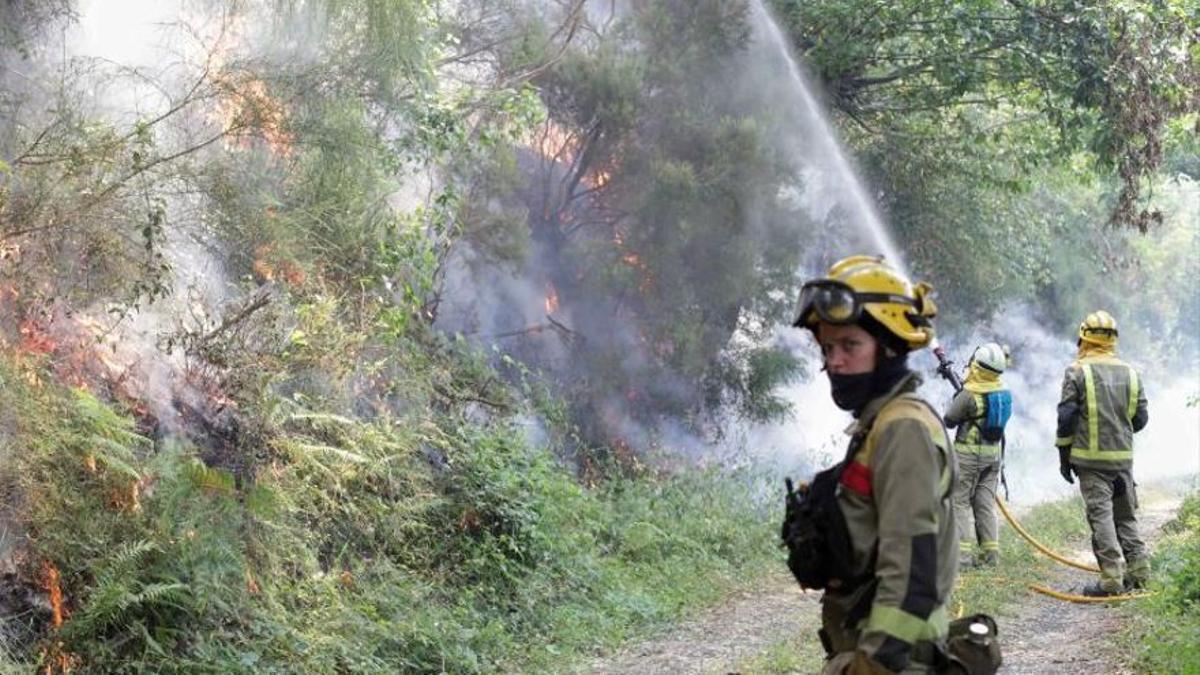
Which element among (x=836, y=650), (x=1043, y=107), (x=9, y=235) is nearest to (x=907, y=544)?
(x=836, y=650)

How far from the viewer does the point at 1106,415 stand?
422 inches

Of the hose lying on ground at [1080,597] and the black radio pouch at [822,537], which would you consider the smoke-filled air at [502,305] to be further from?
the hose lying on ground at [1080,597]

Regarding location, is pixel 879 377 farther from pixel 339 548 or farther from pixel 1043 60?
pixel 1043 60

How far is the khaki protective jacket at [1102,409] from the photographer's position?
10.7m

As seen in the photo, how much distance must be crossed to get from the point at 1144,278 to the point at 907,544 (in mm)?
37319

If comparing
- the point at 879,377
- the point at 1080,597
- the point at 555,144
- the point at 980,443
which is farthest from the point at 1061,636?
the point at 555,144

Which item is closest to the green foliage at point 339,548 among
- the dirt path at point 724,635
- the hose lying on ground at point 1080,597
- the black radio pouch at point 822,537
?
the dirt path at point 724,635

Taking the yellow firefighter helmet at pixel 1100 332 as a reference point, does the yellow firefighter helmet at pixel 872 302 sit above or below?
below

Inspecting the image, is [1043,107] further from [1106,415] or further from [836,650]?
[836,650]

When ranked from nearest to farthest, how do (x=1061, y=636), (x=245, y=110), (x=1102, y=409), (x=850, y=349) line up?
(x=850, y=349)
(x=245, y=110)
(x=1061, y=636)
(x=1102, y=409)

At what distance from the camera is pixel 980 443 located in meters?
12.6

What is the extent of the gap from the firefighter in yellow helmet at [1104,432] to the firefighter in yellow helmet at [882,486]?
7.18m

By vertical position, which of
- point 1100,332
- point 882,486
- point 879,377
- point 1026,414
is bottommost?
point 882,486

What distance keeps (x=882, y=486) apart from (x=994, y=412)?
884cm
